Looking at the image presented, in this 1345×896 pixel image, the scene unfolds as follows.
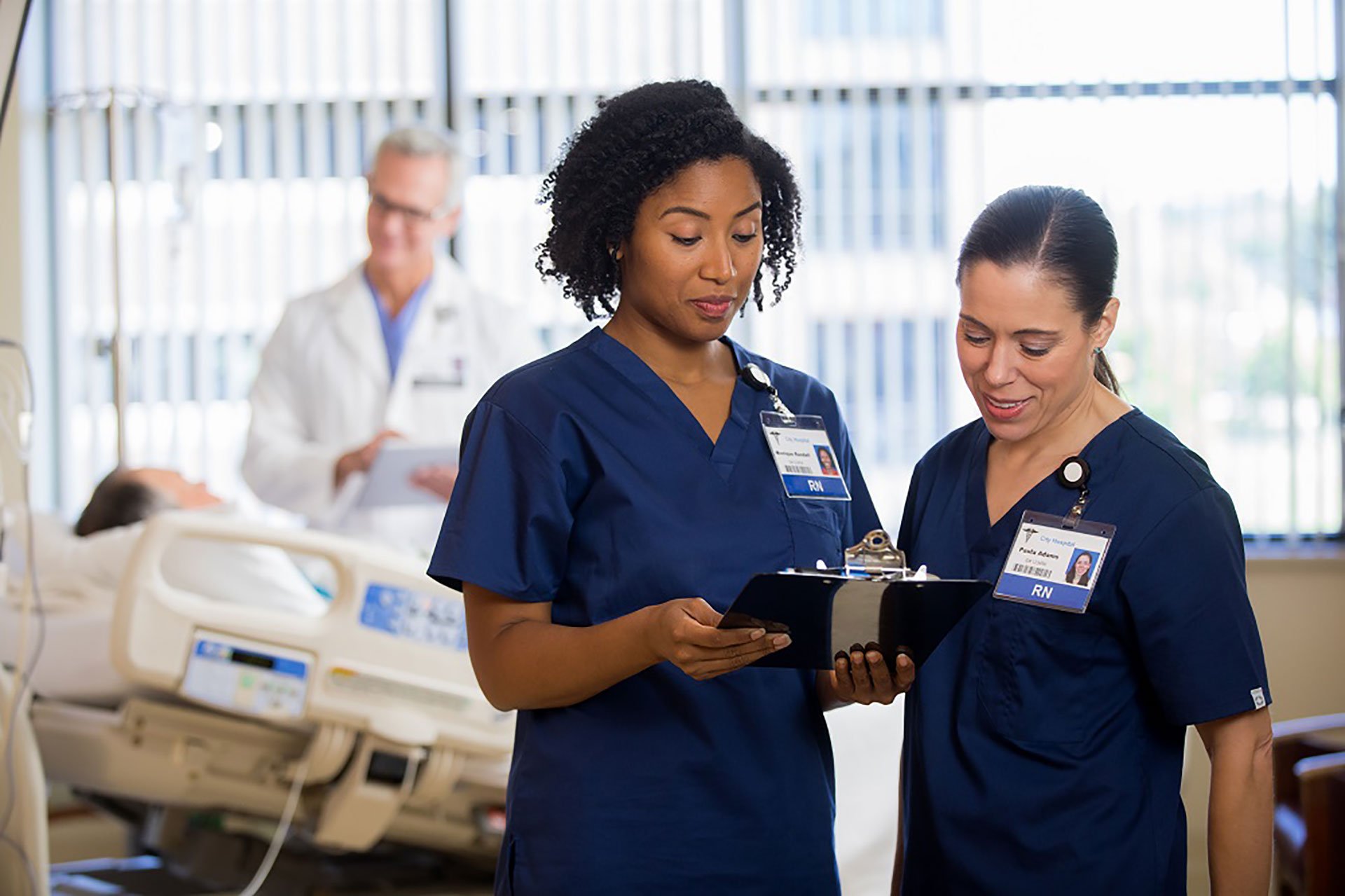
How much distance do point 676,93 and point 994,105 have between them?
117 inches

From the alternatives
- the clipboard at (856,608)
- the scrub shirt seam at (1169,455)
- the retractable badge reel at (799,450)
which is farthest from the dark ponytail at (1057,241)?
the clipboard at (856,608)

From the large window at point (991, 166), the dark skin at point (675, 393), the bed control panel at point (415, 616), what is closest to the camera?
the dark skin at point (675, 393)

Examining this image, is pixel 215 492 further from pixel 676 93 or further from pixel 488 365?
pixel 676 93

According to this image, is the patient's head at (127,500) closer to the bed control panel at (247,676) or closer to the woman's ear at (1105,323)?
the bed control panel at (247,676)

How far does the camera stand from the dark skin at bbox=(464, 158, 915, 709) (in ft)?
3.85

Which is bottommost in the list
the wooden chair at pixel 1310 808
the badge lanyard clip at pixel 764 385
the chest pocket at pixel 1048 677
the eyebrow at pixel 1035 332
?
the wooden chair at pixel 1310 808

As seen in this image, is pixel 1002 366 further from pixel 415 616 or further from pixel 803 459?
pixel 415 616

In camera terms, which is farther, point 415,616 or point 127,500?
point 127,500

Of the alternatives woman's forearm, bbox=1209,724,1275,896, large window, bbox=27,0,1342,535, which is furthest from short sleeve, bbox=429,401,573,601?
large window, bbox=27,0,1342,535

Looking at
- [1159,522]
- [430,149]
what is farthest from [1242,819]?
[430,149]

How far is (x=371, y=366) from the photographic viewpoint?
3.49m

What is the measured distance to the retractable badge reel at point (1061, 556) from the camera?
1.32 metres

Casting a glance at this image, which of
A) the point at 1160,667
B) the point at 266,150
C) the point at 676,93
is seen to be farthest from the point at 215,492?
the point at 1160,667

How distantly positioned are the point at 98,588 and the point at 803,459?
6.45 feet
